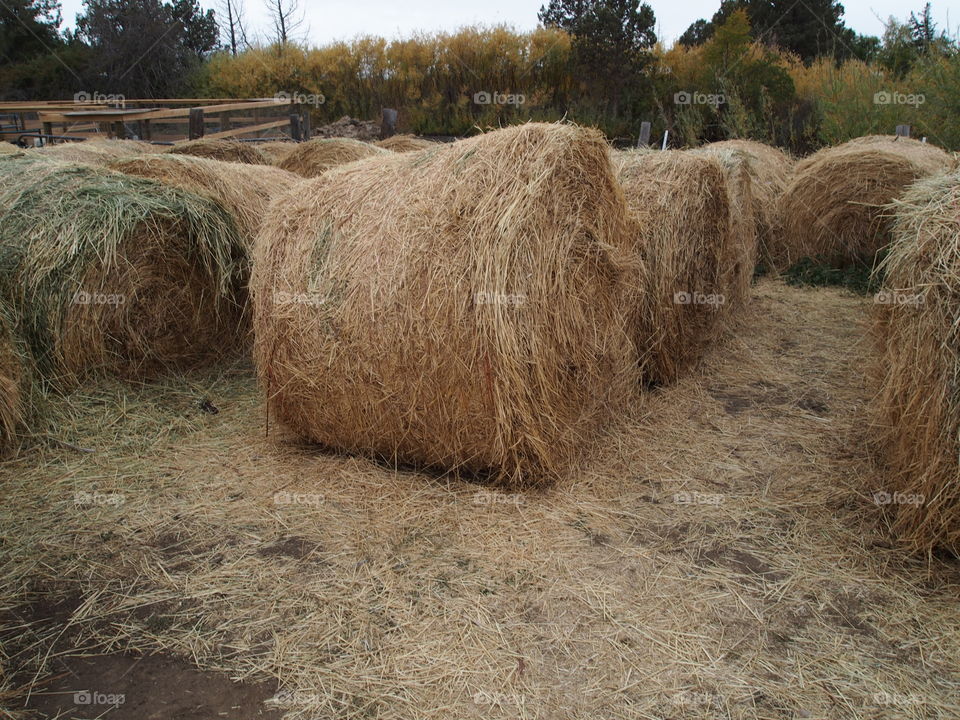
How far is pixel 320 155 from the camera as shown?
8227 mm

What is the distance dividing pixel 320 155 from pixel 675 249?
14.9 feet

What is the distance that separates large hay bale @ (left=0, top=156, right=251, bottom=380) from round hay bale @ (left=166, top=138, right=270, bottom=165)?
11.5 feet

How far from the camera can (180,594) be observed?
3.13 meters

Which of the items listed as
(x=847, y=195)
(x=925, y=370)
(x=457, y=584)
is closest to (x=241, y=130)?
(x=847, y=195)

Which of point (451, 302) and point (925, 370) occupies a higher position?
point (451, 302)

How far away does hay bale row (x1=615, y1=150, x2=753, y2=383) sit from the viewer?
5.51 m

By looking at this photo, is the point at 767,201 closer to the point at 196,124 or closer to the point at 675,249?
the point at 675,249

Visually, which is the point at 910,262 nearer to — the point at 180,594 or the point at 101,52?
the point at 180,594

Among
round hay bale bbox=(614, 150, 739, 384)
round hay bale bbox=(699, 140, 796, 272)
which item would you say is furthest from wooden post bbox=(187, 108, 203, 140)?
round hay bale bbox=(614, 150, 739, 384)

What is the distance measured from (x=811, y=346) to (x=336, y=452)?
4.75 m

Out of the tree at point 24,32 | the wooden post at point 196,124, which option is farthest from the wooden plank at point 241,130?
the tree at point 24,32

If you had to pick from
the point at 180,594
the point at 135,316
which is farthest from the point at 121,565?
the point at 135,316

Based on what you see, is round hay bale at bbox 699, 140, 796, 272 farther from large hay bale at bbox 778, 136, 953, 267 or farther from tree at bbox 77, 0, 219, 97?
tree at bbox 77, 0, 219, 97

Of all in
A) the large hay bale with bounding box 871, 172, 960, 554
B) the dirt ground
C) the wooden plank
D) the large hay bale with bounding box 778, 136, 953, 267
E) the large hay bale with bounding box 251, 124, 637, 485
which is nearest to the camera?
the dirt ground
